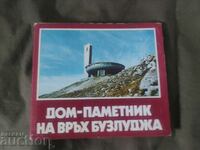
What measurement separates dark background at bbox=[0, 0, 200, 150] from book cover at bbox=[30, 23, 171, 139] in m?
0.01

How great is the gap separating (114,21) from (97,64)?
0.25 feet

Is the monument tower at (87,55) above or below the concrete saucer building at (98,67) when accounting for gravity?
above

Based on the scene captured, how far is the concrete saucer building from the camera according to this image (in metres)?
0.54

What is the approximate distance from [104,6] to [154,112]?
185 mm

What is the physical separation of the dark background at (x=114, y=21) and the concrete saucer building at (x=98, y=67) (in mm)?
60

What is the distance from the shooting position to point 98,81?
1.76 ft

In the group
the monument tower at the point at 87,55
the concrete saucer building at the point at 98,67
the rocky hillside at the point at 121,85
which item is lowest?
the rocky hillside at the point at 121,85

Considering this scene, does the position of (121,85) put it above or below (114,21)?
below

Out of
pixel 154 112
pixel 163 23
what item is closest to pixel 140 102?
pixel 154 112

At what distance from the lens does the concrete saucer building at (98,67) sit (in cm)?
54

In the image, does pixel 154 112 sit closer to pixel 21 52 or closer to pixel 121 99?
pixel 121 99

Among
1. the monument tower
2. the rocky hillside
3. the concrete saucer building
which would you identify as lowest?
the rocky hillside

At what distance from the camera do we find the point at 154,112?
0.52 metres

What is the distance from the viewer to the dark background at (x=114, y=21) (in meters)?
0.51
